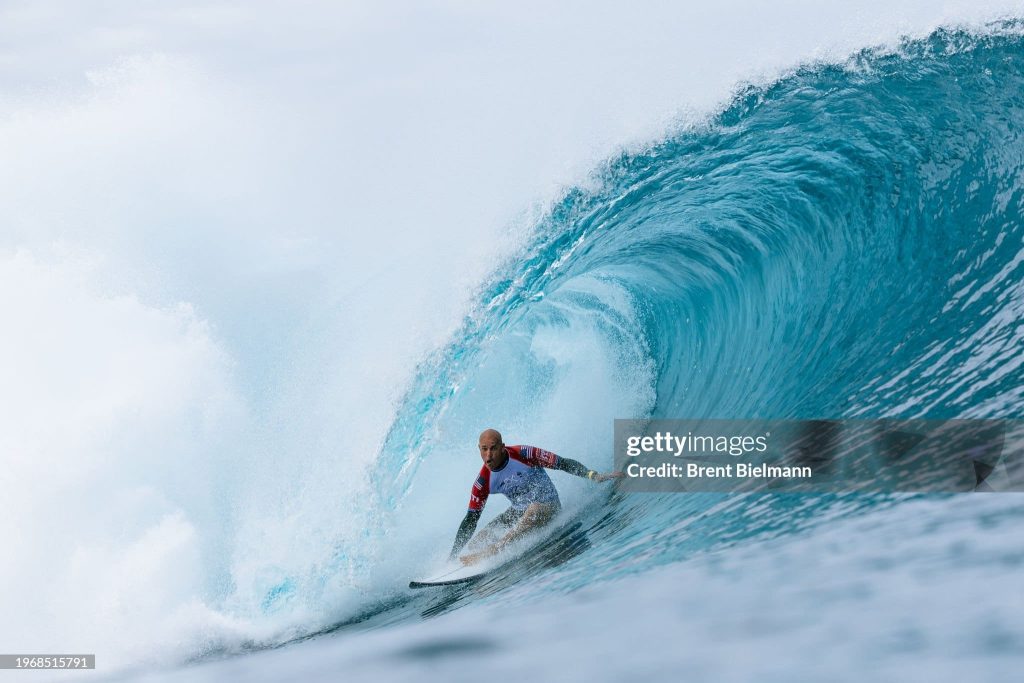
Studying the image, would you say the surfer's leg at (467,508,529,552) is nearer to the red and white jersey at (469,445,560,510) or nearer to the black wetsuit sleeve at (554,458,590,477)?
the red and white jersey at (469,445,560,510)

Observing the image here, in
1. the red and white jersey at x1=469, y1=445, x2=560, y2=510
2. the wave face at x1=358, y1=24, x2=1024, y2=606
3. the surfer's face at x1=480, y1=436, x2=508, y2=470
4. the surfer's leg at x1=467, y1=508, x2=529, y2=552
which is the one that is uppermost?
the wave face at x1=358, y1=24, x2=1024, y2=606

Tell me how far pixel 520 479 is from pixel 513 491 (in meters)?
0.11

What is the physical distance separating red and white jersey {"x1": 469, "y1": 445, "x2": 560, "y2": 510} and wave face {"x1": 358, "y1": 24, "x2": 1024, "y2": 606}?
1.79 feet

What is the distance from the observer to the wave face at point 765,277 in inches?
272

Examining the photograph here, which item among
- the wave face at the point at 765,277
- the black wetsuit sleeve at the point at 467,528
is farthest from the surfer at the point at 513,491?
the wave face at the point at 765,277

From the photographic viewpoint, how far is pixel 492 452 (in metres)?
Result: 6.59

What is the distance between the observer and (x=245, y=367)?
1015 cm

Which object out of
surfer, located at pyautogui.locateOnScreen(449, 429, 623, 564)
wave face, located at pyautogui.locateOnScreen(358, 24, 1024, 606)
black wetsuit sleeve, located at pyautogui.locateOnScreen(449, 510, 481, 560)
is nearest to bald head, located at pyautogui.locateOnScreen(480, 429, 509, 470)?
Result: surfer, located at pyautogui.locateOnScreen(449, 429, 623, 564)

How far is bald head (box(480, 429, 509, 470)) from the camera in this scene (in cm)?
653

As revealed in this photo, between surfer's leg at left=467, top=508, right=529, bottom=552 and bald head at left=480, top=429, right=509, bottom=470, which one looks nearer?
bald head at left=480, top=429, right=509, bottom=470

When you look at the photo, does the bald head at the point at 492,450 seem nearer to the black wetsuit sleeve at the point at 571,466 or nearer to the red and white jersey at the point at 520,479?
the red and white jersey at the point at 520,479

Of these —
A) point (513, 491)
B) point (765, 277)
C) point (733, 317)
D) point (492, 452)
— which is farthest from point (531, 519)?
point (765, 277)

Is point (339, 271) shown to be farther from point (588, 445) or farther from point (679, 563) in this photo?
point (679, 563)

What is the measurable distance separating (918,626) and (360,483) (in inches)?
188
